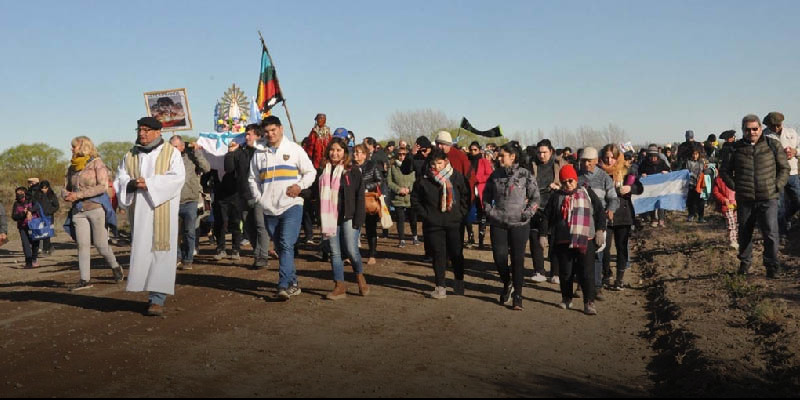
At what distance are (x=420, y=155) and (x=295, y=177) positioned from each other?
391cm

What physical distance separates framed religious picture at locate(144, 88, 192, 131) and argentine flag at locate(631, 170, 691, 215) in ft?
34.4

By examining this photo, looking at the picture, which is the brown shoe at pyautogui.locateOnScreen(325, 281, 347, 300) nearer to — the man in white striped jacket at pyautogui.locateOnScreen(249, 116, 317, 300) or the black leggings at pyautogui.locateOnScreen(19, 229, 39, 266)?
the man in white striped jacket at pyautogui.locateOnScreen(249, 116, 317, 300)

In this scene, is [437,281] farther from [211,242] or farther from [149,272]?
[211,242]

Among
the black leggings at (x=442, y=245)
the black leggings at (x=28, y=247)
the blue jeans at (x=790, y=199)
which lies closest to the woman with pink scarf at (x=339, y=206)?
the black leggings at (x=442, y=245)

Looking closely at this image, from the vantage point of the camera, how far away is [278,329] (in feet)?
27.5

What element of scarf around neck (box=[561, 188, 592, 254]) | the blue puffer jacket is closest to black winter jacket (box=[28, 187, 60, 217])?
the blue puffer jacket

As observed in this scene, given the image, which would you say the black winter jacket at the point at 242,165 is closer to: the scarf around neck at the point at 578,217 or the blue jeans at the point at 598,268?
the scarf around neck at the point at 578,217

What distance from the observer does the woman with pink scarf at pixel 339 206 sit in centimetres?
1000

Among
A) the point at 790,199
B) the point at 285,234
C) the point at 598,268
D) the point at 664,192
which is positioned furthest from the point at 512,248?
the point at 664,192

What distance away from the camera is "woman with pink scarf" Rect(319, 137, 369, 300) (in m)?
10.0

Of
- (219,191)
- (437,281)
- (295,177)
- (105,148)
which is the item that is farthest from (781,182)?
(105,148)

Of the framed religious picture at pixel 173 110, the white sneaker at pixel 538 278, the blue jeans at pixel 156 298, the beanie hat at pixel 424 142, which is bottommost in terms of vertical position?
the white sneaker at pixel 538 278

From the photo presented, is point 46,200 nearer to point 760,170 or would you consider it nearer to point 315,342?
point 315,342

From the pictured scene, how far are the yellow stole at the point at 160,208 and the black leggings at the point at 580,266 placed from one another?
4.60m
